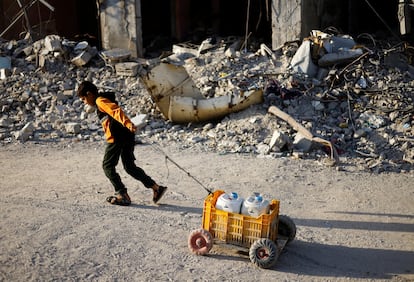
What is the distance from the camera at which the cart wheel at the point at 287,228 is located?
18.8ft

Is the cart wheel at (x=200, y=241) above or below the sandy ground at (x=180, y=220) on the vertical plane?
above

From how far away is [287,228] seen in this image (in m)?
5.74

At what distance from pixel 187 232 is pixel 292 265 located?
1.20 metres

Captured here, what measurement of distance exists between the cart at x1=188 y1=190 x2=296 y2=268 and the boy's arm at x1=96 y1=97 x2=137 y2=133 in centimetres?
120

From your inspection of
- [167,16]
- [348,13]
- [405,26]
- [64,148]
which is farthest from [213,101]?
[167,16]

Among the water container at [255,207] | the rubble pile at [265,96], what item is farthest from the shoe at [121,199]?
the rubble pile at [265,96]

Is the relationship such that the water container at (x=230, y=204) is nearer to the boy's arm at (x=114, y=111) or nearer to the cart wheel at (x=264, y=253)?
the cart wheel at (x=264, y=253)

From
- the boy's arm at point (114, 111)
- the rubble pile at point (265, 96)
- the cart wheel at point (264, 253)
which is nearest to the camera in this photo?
the cart wheel at point (264, 253)

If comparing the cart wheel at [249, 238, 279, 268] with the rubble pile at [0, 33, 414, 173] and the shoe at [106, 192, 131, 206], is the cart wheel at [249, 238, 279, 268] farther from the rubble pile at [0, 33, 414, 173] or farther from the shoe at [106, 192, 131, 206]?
the rubble pile at [0, 33, 414, 173]

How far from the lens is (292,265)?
5.48 m

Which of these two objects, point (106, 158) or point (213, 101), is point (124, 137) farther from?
point (213, 101)

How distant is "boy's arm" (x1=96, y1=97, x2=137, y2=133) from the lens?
20.2 feet

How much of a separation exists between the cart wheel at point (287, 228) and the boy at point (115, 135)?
1.61 m

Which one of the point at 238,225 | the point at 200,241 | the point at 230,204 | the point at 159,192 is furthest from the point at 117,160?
the point at 238,225
